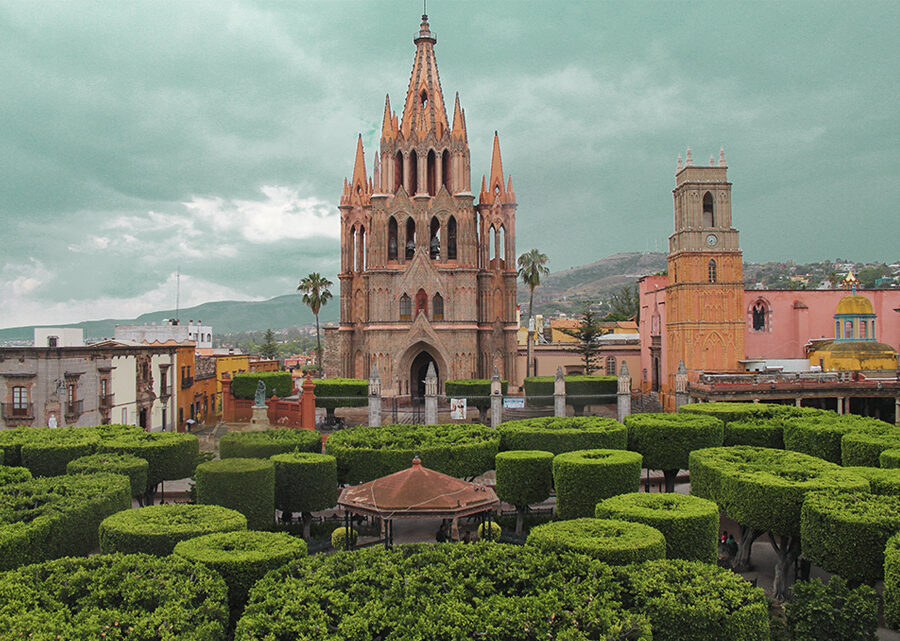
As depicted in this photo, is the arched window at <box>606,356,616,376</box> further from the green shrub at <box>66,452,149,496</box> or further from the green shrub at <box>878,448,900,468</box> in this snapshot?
the green shrub at <box>66,452,149,496</box>

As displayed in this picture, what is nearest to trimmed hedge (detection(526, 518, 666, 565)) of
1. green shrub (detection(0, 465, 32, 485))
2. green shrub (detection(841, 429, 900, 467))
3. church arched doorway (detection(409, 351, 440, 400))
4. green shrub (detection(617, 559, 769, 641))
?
green shrub (detection(617, 559, 769, 641))

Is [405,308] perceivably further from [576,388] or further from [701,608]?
[701,608]

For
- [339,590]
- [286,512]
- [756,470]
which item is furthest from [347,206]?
[339,590]

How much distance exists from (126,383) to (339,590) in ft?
106

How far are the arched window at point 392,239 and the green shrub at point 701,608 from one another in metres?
40.9

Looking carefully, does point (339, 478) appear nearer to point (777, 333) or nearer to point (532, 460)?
point (532, 460)

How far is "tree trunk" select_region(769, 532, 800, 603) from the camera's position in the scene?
1702cm

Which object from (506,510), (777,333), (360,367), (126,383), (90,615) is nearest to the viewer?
(90,615)

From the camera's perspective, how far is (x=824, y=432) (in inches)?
933

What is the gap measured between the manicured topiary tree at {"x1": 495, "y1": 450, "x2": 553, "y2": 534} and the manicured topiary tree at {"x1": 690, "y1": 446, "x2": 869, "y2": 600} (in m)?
4.73

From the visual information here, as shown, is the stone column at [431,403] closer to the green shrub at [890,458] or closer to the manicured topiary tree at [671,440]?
the manicured topiary tree at [671,440]

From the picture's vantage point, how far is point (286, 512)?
22.0 metres

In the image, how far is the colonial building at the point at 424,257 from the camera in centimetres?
4803

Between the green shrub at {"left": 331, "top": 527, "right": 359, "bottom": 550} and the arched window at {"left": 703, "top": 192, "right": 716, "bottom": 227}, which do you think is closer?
the green shrub at {"left": 331, "top": 527, "right": 359, "bottom": 550}
